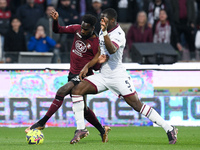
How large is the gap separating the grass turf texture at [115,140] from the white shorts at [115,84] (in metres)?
0.84

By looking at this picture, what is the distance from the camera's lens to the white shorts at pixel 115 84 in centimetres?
851

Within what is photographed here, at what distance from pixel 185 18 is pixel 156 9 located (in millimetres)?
1204

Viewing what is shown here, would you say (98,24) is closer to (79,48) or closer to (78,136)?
(79,48)

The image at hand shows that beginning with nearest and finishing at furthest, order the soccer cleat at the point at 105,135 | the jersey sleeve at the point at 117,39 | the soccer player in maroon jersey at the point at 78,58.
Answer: the jersey sleeve at the point at 117,39 → the soccer cleat at the point at 105,135 → the soccer player in maroon jersey at the point at 78,58

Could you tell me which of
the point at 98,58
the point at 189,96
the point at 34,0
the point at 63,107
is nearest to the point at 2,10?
the point at 34,0

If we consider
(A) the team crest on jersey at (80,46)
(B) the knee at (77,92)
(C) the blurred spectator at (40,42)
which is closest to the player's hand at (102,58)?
(B) the knee at (77,92)

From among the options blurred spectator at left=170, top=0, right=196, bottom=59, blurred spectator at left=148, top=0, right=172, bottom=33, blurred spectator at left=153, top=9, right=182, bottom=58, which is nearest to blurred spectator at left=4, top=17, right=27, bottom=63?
blurred spectator at left=153, top=9, right=182, bottom=58

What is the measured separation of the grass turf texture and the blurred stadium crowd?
265 cm

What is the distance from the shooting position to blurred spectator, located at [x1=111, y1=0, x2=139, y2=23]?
1602cm

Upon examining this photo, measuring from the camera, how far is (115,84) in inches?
336

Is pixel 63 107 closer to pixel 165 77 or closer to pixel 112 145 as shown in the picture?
pixel 165 77

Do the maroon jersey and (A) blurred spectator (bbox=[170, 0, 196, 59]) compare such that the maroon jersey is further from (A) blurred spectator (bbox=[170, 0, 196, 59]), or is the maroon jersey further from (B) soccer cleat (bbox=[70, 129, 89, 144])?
(A) blurred spectator (bbox=[170, 0, 196, 59])

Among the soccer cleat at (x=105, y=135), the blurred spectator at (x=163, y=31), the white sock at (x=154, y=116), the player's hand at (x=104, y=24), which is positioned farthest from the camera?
the blurred spectator at (x=163, y=31)

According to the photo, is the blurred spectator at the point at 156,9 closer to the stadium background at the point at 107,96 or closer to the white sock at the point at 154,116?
the stadium background at the point at 107,96
